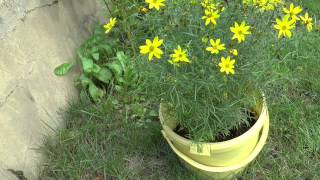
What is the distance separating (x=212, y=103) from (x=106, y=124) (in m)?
0.83

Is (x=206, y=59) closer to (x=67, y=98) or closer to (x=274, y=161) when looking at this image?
(x=274, y=161)

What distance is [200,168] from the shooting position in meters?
2.02

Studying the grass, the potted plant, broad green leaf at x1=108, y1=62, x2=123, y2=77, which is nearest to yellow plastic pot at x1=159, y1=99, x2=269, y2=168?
the potted plant

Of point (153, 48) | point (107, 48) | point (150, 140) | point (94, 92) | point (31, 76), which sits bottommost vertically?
point (150, 140)

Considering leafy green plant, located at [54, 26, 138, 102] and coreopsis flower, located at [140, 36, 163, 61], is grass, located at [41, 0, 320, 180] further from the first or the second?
coreopsis flower, located at [140, 36, 163, 61]

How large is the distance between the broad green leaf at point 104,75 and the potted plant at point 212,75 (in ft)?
2.19

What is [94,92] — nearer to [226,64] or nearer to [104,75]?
[104,75]

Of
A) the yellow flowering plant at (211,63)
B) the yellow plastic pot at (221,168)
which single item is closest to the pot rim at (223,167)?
the yellow plastic pot at (221,168)

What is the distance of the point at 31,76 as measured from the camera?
91.7 inches

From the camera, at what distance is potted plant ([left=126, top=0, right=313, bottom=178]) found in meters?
1.78

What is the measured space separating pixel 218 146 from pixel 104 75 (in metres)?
1.01

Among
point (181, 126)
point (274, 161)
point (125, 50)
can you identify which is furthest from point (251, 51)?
point (125, 50)

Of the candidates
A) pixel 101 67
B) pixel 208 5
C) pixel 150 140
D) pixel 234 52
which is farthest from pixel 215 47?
pixel 101 67

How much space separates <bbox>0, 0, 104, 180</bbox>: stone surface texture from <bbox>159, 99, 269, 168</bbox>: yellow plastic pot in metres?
0.73
